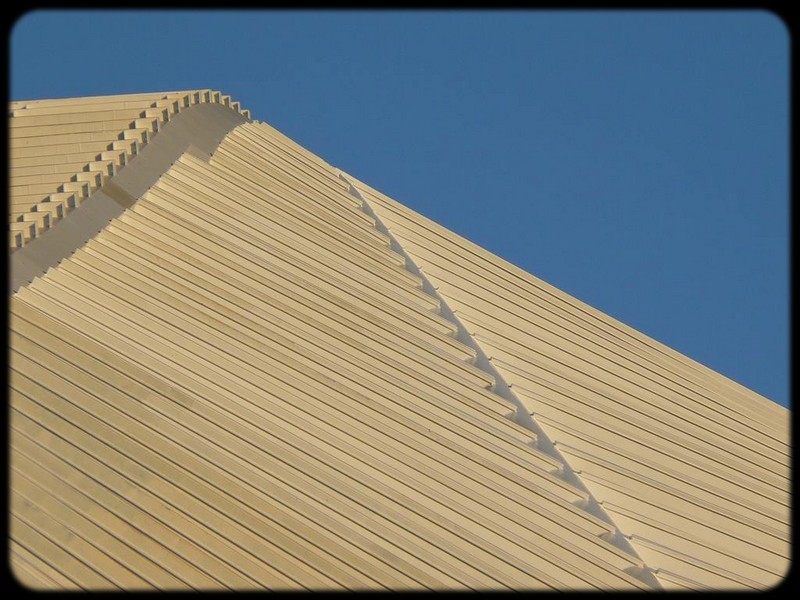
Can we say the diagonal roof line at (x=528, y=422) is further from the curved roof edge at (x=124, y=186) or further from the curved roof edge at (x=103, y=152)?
the curved roof edge at (x=103, y=152)

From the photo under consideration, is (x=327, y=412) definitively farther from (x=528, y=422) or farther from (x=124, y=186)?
(x=124, y=186)

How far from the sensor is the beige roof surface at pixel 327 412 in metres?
13.3

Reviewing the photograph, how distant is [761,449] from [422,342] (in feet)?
13.5

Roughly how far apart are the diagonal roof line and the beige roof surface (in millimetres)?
30

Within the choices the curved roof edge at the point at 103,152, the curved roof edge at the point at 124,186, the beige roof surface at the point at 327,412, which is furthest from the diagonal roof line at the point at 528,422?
the curved roof edge at the point at 103,152

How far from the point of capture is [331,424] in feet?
51.9

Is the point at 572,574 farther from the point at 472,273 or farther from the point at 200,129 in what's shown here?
the point at 200,129

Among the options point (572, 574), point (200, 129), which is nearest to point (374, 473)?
point (572, 574)

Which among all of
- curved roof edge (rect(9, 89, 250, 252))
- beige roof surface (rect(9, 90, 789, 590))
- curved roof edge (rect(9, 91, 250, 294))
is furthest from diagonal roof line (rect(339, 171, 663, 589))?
curved roof edge (rect(9, 89, 250, 252))

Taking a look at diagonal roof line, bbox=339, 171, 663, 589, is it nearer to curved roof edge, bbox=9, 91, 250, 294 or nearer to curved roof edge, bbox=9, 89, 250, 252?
curved roof edge, bbox=9, 91, 250, 294

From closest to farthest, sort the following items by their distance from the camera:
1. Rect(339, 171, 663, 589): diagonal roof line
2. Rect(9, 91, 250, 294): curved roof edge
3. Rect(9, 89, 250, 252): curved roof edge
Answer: Rect(339, 171, 663, 589): diagonal roof line → Rect(9, 91, 250, 294): curved roof edge → Rect(9, 89, 250, 252): curved roof edge

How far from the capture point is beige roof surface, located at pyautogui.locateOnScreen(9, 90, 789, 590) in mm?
13320

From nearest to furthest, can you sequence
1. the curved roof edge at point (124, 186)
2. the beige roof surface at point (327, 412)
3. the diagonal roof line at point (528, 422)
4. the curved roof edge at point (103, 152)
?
1. the beige roof surface at point (327, 412)
2. the diagonal roof line at point (528, 422)
3. the curved roof edge at point (124, 186)
4. the curved roof edge at point (103, 152)

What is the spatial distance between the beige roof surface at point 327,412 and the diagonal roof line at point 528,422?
0.03 meters
